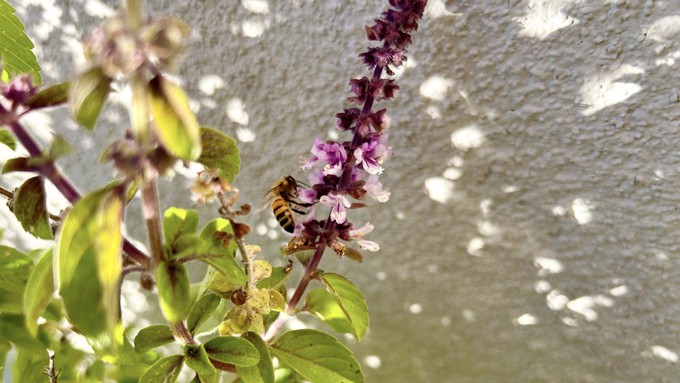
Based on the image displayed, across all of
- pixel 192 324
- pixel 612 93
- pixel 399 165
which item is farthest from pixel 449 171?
pixel 192 324

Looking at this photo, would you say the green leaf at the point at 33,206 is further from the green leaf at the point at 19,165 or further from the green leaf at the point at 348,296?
the green leaf at the point at 348,296

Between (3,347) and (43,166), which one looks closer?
(43,166)

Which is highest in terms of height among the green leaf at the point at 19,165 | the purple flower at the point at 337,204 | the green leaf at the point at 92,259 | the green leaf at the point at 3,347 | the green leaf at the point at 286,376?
the purple flower at the point at 337,204

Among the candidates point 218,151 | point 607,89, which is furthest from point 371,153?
point 607,89

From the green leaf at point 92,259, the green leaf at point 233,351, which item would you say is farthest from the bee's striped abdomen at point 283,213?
the green leaf at point 92,259

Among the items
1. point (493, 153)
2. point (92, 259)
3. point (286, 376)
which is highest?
point (493, 153)

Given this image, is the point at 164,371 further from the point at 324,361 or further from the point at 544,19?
the point at 544,19
